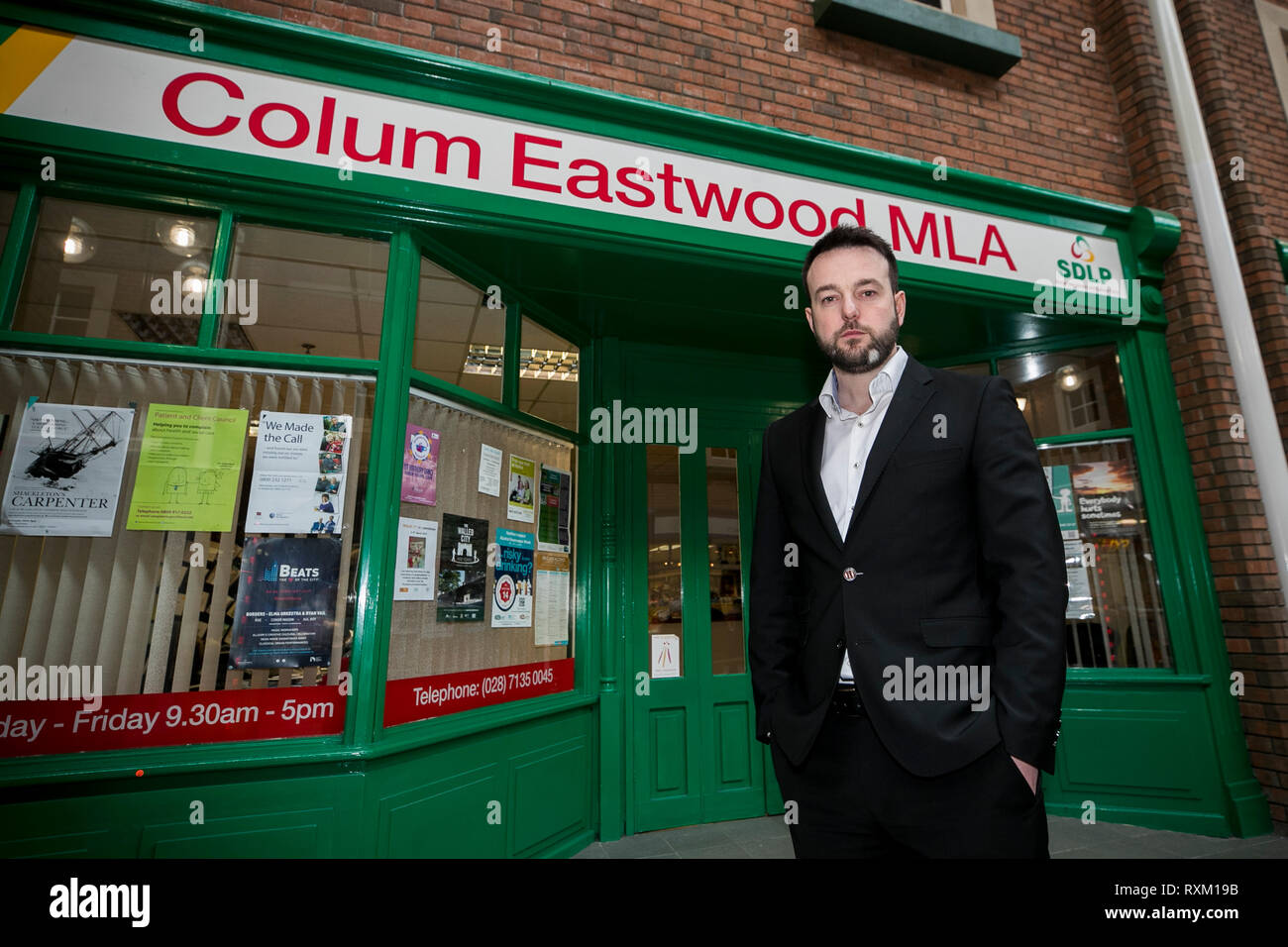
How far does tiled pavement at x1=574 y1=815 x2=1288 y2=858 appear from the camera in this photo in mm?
3971

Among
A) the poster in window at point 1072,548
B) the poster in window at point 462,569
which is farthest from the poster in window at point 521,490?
the poster in window at point 1072,548

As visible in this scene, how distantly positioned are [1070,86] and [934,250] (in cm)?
275

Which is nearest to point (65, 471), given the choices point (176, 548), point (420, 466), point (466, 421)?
point (176, 548)

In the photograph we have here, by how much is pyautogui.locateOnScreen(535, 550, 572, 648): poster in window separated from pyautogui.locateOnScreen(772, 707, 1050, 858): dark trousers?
2.47 metres

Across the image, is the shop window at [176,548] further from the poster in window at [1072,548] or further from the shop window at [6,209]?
the poster in window at [1072,548]

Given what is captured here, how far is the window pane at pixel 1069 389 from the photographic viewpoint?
16.5 feet

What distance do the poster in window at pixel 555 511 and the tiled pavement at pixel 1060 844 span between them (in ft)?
6.49

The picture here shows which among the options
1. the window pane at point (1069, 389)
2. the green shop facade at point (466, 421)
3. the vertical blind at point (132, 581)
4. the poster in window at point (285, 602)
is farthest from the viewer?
the window pane at point (1069, 389)

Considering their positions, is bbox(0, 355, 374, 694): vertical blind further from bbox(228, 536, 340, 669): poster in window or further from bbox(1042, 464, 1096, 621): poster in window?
bbox(1042, 464, 1096, 621): poster in window

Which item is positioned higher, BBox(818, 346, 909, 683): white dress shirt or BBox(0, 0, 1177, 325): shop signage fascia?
BBox(0, 0, 1177, 325): shop signage fascia

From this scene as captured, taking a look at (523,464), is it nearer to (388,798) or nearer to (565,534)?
(565,534)

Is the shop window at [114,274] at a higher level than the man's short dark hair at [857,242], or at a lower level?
higher

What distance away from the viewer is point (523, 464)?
13.6 ft

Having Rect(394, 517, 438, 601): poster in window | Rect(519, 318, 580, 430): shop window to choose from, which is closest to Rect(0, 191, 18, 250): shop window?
Rect(394, 517, 438, 601): poster in window
